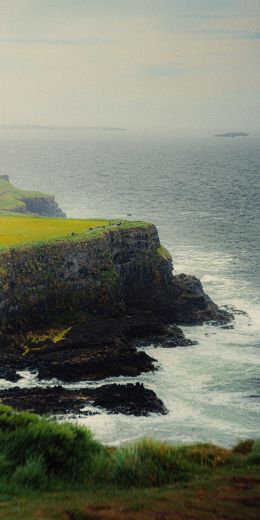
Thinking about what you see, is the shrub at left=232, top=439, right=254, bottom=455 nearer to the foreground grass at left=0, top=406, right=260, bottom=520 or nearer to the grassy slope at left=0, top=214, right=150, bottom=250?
the foreground grass at left=0, top=406, right=260, bottom=520

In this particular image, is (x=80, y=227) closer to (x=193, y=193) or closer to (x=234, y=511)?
(x=234, y=511)

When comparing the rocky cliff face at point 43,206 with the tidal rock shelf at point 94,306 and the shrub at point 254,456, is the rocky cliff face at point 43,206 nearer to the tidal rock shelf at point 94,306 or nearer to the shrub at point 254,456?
the tidal rock shelf at point 94,306

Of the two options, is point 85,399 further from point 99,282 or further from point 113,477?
point 113,477

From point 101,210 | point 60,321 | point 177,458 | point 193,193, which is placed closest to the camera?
point 177,458

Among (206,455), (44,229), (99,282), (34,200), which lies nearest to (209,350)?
(99,282)

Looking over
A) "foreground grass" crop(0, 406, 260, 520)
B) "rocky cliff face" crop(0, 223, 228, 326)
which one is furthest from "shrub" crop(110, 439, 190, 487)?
"rocky cliff face" crop(0, 223, 228, 326)

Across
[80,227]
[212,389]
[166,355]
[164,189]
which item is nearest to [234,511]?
[212,389]
